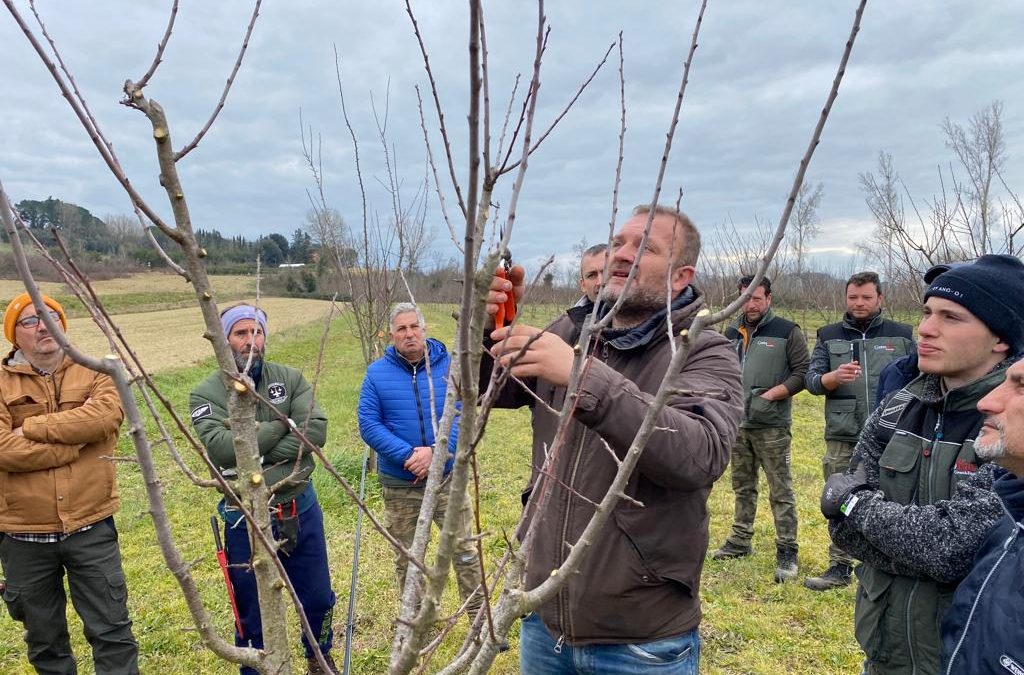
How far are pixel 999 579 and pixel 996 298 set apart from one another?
2.95 feet

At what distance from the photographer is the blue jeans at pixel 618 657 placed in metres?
1.81

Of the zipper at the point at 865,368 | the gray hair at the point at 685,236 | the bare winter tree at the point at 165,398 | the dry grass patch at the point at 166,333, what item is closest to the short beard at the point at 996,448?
the gray hair at the point at 685,236

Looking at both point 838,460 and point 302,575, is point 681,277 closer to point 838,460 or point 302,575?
point 302,575

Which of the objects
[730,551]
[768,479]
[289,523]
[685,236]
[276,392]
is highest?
[685,236]

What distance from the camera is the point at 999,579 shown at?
5.10ft

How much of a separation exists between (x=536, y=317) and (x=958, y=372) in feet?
116

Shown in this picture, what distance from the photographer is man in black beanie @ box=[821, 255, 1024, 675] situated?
5.91ft

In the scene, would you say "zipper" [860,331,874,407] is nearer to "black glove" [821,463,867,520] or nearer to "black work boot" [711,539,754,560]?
"black work boot" [711,539,754,560]

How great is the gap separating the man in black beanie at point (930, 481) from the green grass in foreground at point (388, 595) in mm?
2162

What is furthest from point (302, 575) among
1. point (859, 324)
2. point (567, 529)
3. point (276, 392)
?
point (859, 324)

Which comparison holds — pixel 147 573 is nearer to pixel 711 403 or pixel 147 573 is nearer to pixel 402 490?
pixel 402 490

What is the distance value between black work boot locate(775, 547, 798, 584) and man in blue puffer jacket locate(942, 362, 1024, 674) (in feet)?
11.0

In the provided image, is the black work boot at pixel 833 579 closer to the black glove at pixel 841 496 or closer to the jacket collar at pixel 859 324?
the jacket collar at pixel 859 324

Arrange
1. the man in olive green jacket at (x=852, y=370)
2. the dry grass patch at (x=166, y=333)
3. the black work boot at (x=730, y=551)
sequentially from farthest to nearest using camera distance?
the dry grass patch at (x=166, y=333) → the black work boot at (x=730, y=551) → the man in olive green jacket at (x=852, y=370)
